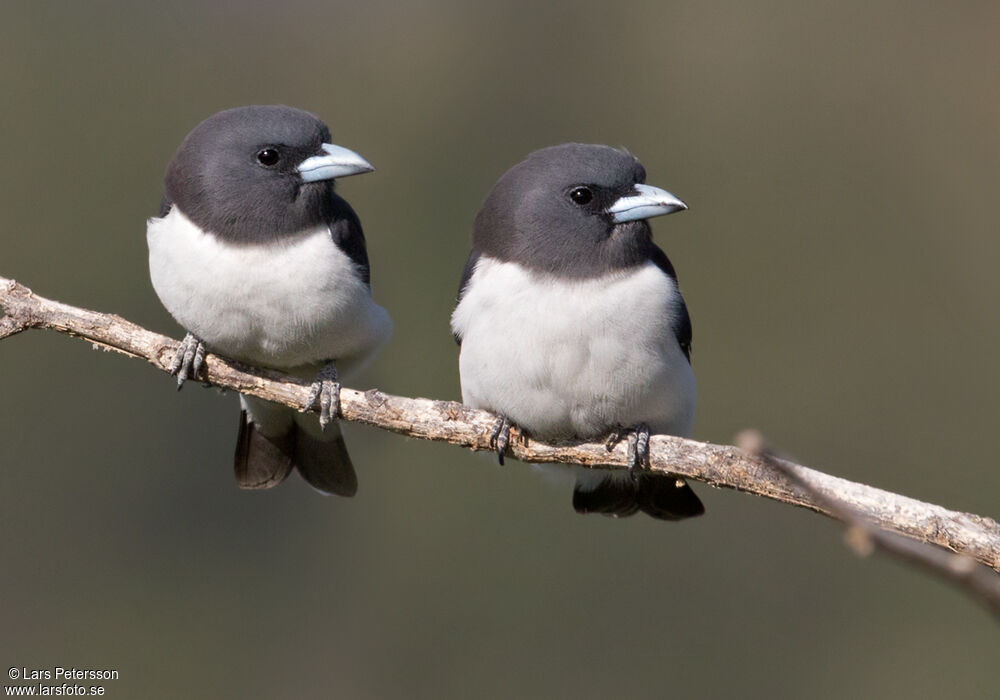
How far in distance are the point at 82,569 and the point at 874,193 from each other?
7.80 metres

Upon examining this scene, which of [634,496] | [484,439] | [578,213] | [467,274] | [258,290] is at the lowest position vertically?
[634,496]

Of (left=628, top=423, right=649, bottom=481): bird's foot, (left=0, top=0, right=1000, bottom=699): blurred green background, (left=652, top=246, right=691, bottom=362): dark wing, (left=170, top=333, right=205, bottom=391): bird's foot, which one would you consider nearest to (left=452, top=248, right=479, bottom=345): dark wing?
(left=652, top=246, right=691, bottom=362): dark wing

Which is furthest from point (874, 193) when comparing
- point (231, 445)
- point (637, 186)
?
point (637, 186)

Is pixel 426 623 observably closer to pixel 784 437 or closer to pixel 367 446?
pixel 367 446

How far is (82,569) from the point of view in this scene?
10992 millimetres

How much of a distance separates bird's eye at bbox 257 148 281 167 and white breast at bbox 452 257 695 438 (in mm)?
1005

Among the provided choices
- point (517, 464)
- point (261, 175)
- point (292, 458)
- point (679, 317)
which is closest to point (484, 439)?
point (679, 317)

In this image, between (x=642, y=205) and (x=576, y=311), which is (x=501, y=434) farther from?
(x=642, y=205)

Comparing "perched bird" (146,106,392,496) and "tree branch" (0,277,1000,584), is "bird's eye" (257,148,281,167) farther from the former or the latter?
"tree branch" (0,277,1000,584)

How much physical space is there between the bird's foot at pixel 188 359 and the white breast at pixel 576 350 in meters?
1.16

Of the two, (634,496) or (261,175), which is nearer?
(261,175)

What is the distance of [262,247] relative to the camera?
17.3ft

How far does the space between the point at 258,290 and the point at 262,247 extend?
0.61 ft

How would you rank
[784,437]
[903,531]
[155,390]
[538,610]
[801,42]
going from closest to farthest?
[903,531] → [538,610] → [784,437] → [155,390] → [801,42]
